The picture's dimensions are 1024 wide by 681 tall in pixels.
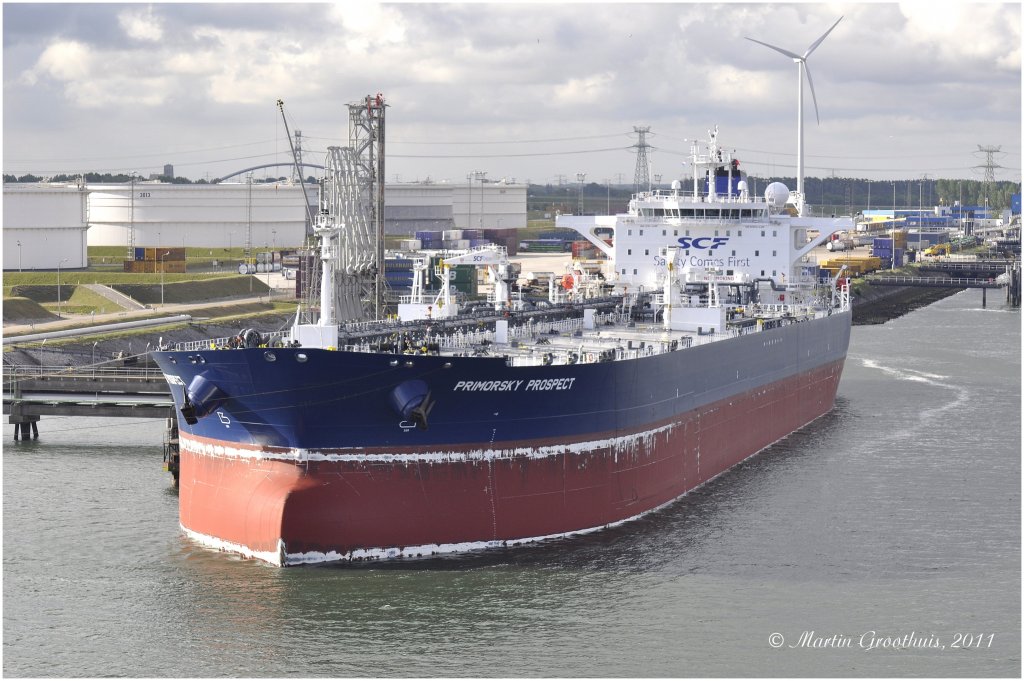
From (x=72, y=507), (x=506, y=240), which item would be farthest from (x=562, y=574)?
(x=506, y=240)

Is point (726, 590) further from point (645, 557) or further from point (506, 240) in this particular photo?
point (506, 240)

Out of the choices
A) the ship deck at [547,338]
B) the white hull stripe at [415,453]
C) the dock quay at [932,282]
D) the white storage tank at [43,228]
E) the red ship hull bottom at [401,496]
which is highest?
the white storage tank at [43,228]

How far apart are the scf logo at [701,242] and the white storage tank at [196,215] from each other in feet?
180

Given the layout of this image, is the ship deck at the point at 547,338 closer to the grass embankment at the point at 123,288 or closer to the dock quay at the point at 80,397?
the dock quay at the point at 80,397

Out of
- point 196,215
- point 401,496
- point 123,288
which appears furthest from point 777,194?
point 196,215

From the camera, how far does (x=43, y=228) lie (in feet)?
257

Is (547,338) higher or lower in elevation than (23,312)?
lower

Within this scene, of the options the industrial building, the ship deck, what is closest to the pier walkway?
the ship deck

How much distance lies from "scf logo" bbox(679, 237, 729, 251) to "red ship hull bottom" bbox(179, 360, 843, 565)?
17778 millimetres

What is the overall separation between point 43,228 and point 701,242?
44785mm

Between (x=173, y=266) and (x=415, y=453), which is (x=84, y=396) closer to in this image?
(x=415, y=453)

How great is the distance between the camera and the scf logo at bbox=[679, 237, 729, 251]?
48594 millimetres

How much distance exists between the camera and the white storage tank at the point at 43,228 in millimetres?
76812

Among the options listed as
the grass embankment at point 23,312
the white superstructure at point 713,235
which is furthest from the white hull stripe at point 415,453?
the grass embankment at point 23,312
